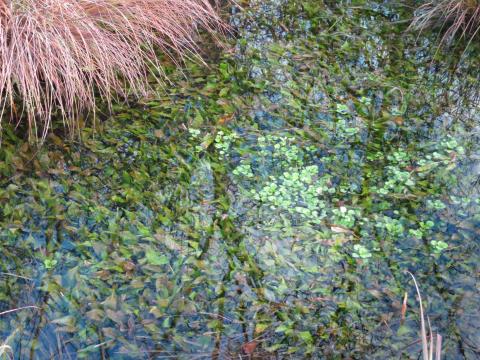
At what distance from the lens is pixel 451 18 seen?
15.3ft

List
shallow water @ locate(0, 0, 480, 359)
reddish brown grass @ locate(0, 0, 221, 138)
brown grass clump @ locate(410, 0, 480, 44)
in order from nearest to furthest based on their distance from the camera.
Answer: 1. shallow water @ locate(0, 0, 480, 359)
2. reddish brown grass @ locate(0, 0, 221, 138)
3. brown grass clump @ locate(410, 0, 480, 44)

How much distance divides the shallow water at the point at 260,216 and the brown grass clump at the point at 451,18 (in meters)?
0.24

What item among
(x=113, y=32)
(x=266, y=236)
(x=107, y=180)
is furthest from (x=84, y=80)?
(x=266, y=236)

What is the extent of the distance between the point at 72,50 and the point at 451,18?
2.83 metres

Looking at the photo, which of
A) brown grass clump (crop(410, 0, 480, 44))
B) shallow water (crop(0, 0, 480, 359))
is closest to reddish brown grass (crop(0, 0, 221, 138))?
shallow water (crop(0, 0, 480, 359))

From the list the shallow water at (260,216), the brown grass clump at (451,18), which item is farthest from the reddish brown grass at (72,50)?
the brown grass clump at (451,18)

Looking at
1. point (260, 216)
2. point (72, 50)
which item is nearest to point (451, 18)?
point (260, 216)

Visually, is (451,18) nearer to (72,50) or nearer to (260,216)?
(260,216)

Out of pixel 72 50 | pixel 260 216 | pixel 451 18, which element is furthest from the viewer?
pixel 451 18

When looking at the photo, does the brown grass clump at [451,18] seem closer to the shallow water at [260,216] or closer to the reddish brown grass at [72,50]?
the shallow water at [260,216]

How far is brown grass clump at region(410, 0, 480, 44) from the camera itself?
4.44 metres

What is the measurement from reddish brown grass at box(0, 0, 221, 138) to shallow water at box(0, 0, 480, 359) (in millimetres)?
209

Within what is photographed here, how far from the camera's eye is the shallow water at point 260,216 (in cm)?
261

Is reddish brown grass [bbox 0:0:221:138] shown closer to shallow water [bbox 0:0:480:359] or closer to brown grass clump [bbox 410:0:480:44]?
shallow water [bbox 0:0:480:359]
